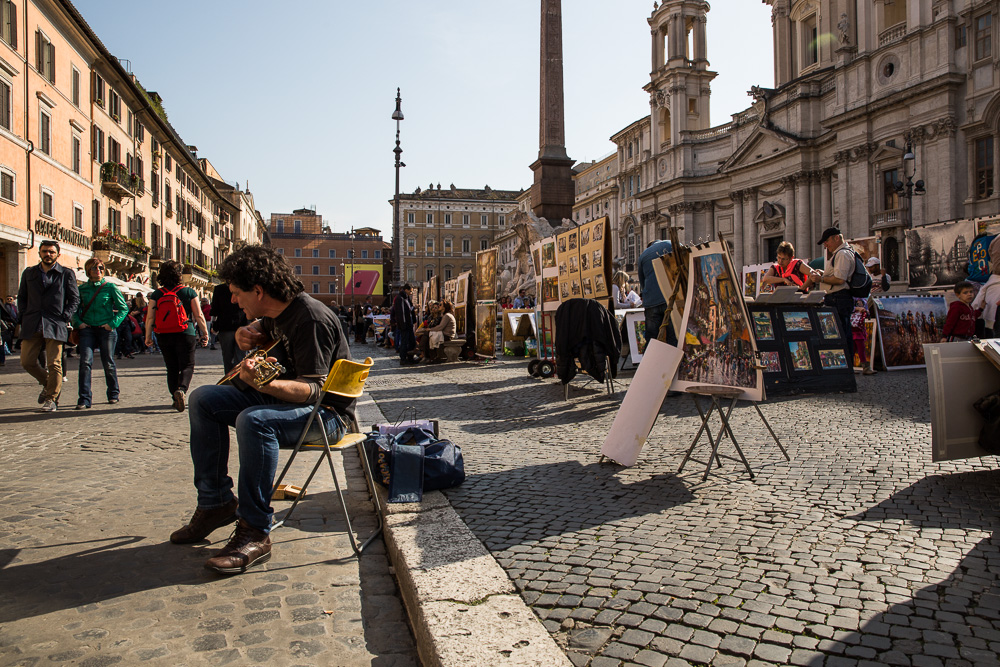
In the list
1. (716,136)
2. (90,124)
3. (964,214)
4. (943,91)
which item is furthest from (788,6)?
(90,124)

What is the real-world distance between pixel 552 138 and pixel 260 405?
56.3 feet

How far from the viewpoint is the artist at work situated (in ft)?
10.0

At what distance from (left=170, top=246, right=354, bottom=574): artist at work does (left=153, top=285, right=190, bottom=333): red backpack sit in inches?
182

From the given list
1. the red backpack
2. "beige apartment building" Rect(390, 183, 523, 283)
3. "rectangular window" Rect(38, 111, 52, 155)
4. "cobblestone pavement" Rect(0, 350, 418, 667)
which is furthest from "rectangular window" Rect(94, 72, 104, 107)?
"beige apartment building" Rect(390, 183, 523, 283)

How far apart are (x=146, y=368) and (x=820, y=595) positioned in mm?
14294

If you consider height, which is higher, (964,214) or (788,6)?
(788,6)

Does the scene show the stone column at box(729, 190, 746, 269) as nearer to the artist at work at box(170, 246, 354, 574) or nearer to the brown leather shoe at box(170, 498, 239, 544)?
the artist at work at box(170, 246, 354, 574)

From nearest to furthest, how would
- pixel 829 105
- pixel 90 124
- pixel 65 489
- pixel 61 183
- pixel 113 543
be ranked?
pixel 113 543 < pixel 65 489 < pixel 61 183 < pixel 90 124 < pixel 829 105

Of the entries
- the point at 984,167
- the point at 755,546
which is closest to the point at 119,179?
the point at 755,546

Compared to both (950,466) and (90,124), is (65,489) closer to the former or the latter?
(950,466)

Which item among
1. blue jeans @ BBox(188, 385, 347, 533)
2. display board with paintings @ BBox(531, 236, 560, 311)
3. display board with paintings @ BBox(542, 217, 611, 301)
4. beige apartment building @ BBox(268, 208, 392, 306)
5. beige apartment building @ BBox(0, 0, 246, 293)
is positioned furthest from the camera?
beige apartment building @ BBox(268, 208, 392, 306)

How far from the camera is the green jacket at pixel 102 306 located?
7.88m

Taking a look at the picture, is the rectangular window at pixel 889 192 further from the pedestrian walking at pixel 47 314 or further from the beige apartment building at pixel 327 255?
the beige apartment building at pixel 327 255

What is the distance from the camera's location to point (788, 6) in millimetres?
47531
